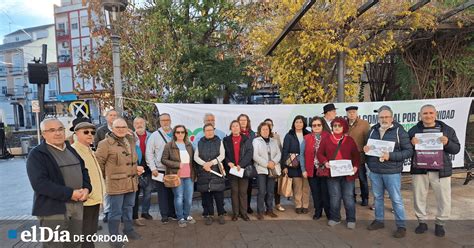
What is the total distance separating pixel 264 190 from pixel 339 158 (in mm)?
1325

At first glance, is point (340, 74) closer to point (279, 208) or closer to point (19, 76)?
point (279, 208)

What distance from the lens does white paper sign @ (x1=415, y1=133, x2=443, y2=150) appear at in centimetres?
417

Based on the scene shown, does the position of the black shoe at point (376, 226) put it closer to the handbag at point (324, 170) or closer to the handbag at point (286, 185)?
the handbag at point (324, 170)

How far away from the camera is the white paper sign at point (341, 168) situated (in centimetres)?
453

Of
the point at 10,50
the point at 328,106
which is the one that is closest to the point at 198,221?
the point at 328,106

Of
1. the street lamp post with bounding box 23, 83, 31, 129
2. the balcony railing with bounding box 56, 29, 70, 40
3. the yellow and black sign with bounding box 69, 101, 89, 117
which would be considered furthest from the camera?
the street lamp post with bounding box 23, 83, 31, 129

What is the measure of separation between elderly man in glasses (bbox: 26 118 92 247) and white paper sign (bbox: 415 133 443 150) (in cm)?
423

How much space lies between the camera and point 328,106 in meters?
5.36

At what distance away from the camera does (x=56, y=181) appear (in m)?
3.04

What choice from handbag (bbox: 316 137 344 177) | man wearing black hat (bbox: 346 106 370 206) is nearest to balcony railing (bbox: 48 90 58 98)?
man wearing black hat (bbox: 346 106 370 206)

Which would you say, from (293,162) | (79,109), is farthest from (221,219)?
(79,109)

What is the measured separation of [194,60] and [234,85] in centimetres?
222

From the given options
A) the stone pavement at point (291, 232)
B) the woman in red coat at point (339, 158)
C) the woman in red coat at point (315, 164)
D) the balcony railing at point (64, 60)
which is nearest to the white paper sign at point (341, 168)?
the woman in red coat at point (339, 158)

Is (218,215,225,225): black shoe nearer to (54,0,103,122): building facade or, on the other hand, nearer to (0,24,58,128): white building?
(54,0,103,122): building facade
